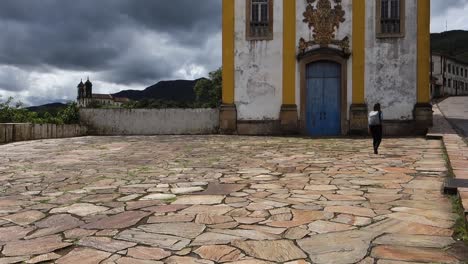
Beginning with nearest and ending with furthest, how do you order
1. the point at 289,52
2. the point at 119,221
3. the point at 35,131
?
the point at 119,221 < the point at 35,131 < the point at 289,52

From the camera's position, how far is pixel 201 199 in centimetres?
434

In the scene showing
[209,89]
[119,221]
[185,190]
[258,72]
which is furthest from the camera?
[209,89]

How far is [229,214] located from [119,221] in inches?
38.7

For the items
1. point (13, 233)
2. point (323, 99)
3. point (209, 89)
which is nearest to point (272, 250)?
point (13, 233)

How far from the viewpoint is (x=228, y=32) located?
15.8 m

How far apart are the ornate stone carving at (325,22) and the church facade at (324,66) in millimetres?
37

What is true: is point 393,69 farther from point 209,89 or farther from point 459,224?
point 209,89

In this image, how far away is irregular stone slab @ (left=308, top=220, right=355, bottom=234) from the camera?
3.20m

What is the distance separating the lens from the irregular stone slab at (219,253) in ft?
8.62

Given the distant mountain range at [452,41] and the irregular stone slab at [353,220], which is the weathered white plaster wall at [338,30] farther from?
the distant mountain range at [452,41]

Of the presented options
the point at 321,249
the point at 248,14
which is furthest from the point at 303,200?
the point at 248,14

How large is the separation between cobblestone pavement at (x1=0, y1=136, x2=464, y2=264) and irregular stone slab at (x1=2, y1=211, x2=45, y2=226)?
1.1 inches

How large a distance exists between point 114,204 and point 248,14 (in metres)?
→ 12.8

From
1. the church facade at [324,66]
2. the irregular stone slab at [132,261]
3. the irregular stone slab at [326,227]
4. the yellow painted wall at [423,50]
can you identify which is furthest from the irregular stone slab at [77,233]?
the yellow painted wall at [423,50]
